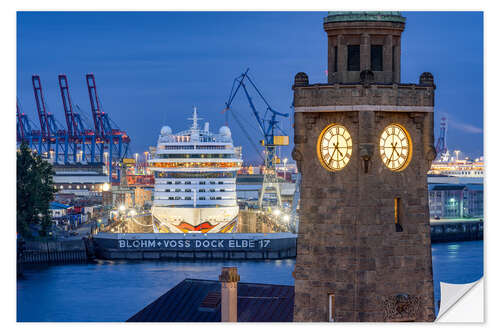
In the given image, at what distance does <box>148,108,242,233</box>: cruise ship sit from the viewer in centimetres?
4922

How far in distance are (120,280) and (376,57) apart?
95.5ft

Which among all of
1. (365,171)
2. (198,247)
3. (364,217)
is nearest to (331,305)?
(364,217)

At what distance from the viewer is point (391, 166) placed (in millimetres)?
9180

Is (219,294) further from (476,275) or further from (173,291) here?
(476,275)

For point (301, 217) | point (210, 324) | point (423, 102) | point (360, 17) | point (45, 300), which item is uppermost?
point (360, 17)

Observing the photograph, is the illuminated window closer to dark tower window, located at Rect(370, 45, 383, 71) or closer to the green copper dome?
dark tower window, located at Rect(370, 45, 383, 71)

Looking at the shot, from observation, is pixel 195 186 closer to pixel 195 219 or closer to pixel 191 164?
pixel 191 164

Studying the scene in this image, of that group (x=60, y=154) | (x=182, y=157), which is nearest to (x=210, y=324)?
(x=182, y=157)

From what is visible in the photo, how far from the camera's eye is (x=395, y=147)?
361 inches

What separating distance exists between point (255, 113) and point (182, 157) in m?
21.0

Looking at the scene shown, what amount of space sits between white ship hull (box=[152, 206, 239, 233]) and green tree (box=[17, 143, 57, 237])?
7.63 metres

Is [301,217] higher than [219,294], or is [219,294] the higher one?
[301,217]

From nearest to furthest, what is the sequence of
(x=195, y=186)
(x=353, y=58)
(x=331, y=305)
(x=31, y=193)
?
(x=353, y=58), (x=331, y=305), (x=31, y=193), (x=195, y=186)

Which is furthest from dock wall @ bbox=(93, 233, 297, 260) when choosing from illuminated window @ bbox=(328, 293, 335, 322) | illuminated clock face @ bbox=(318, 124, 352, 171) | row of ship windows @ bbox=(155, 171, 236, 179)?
illuminated clock face @ bbox=(318, 124, 352, 171)
